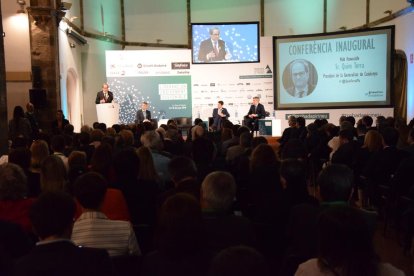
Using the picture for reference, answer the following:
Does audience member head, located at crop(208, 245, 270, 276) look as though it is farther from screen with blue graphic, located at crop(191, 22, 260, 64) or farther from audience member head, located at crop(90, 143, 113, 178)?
screen with blue graphic, located at crop(191, 22, 260, 64)

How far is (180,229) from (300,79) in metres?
12.9

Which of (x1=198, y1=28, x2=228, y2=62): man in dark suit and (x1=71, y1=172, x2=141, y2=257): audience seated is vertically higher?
(x1=198, y1=28, x2=228, y2=62): man in dark suit

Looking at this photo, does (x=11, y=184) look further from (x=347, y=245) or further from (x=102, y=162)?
(x=347, y=245)

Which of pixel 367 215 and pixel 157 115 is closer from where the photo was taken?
pixel 367 215

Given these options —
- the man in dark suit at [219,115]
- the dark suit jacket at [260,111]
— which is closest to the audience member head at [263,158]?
the man in dark suit at [219,115]

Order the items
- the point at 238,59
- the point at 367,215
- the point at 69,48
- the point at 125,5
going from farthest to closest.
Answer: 1. the point at 125,5
2. the point at 238,59
3. the point at 69,48
4. the point at 367,215

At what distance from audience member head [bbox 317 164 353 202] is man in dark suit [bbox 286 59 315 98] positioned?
1170 cm

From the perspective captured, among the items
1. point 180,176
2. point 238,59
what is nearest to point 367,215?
point 180,176

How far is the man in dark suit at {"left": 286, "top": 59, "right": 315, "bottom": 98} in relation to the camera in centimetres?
1427

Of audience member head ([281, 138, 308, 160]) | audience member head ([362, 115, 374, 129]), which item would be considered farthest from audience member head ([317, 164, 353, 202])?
audience member head ([362, 115, 374, 129])

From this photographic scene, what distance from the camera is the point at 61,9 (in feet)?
39.1

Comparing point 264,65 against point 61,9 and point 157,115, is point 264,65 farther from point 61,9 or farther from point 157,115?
point 61,9

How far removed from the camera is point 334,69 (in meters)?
13.9

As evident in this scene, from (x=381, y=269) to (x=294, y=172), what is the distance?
1.73 metres
